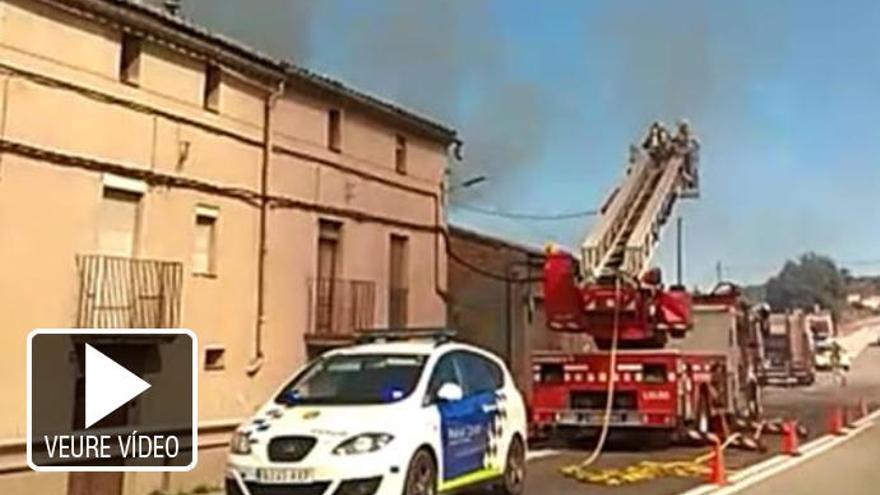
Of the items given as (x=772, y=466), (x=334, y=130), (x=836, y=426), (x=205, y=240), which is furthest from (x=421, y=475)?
(x=836, y=426)

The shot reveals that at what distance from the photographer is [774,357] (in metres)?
47.4

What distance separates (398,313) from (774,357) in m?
28.5

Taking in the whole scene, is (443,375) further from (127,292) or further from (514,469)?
(127,292)

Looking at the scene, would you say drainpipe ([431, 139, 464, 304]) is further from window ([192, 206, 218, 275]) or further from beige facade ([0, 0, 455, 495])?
window ([192, 206, 218, 275])

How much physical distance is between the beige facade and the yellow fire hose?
503 cm

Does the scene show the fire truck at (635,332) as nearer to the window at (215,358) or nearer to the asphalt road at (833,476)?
the asphalt road at (833,476)

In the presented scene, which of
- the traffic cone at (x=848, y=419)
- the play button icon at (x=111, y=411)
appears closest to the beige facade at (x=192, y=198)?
the play button icon at (x=111, y=411)

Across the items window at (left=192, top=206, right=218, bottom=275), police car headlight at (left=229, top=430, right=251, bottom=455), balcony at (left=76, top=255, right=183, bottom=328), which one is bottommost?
police car headlight at (left=229, top=430, right=251, bottom=455)

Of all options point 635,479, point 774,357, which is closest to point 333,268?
point 635,479

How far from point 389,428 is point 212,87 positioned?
26.9ft

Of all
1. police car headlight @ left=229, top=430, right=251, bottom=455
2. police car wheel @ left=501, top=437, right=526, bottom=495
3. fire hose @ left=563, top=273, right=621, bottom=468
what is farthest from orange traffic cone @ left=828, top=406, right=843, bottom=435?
police car headlight @ left=229, top=430, right=251, bottom=455

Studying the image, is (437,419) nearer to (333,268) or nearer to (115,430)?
(115,430)

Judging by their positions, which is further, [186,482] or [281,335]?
[281,335]

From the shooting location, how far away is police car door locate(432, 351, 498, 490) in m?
12.2
